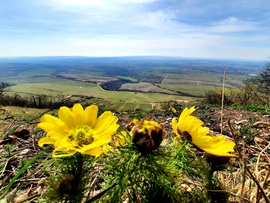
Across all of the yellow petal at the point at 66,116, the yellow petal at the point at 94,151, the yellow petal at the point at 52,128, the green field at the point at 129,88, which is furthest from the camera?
the green field at the point at 129,88

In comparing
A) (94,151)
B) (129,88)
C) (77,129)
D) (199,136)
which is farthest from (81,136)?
(129,88)

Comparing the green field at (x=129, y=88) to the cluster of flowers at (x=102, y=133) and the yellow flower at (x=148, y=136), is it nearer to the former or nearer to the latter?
the cluster of flowers at (x=102, y=133)

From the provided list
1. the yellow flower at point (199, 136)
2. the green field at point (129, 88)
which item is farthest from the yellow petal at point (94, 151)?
the green field at point (129, 88)

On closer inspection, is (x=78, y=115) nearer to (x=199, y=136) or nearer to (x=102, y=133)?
(x=102, y=133)

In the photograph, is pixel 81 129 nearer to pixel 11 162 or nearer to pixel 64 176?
pixel 64 176

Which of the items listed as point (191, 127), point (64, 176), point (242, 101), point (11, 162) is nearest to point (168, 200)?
point (191, 127)

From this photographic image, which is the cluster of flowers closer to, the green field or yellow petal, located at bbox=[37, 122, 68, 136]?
yellow petal, located at bbox=[37, 122, 68, 136]
